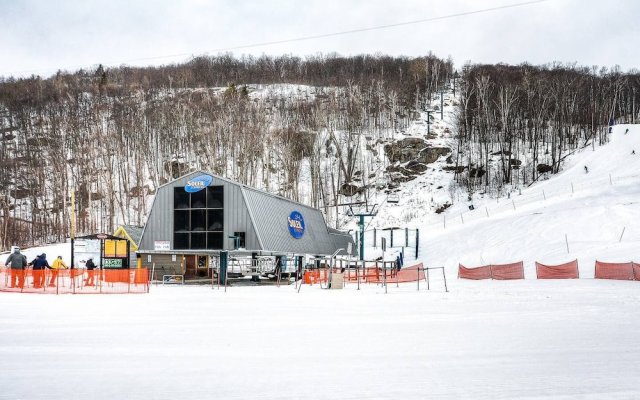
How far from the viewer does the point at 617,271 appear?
83.6ft

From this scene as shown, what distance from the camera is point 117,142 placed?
77.1m

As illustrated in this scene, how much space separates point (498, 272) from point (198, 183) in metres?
17.0

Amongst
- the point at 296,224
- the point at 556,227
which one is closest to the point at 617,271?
the point at 556,227

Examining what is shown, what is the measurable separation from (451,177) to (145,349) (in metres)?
61.5

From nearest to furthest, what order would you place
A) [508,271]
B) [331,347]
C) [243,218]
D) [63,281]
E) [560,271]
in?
[331,347] < [63,281] < [560,271] < [508,271] < [243,218]

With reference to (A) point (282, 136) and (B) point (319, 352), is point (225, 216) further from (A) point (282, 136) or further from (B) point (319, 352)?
(A) point (282, 136)

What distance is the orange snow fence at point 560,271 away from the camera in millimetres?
26953

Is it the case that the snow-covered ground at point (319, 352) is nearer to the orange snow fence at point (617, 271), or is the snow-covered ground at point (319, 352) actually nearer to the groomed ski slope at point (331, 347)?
the groomed ski slope at point (331, 347)

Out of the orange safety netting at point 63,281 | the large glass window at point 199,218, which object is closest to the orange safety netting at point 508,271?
the large glass window at point 199,218

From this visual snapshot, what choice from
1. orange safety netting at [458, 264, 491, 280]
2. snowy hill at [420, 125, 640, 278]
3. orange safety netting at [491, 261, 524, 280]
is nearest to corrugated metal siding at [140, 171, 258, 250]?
orange safety netting at [458, 264, 491, 280]

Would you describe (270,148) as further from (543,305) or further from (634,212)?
(543,305)

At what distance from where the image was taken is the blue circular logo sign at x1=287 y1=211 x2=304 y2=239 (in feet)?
121

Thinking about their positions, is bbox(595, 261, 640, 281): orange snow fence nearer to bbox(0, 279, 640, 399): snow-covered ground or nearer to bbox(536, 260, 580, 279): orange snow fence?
bbox(536, 260, 580, 279): orange snow fence

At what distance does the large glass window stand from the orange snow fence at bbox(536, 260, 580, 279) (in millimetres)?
16823
